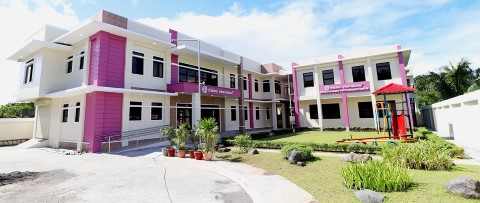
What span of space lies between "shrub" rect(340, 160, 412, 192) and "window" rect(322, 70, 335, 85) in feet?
62.2

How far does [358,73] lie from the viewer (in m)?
22.3

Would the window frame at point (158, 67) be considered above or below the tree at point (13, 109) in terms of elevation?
above

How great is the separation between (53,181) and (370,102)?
78.5 ft

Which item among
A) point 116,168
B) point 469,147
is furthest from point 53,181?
point 469,147

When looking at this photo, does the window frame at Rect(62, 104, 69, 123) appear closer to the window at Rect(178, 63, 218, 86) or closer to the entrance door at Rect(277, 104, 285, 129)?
the window at Rect(178, 63, 218, 86)

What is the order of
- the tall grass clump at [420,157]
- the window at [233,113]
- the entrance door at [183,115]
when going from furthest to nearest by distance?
1. the window at [233,113]
2. the entrance door at [183,115]
3. the tall grass clump at [420,157]

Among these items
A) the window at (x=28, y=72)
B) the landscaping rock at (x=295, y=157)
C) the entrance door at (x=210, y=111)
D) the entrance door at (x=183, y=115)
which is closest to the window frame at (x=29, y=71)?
the window at (x=28, y=72)

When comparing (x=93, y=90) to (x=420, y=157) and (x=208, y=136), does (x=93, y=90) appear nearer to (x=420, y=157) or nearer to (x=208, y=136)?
(x=208, y=136)

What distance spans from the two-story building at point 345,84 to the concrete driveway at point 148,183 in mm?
16797

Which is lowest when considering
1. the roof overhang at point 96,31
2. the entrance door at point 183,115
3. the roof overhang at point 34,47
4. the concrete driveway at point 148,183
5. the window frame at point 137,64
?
the concrete driveway at point 148,183

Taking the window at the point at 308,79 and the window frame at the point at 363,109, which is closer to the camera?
the window frame at the point at 363,109

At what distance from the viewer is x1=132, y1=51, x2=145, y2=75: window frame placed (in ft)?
51.3

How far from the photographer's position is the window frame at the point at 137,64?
51.3 feet

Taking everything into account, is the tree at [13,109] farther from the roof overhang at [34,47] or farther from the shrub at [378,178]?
the shrub at [378,178]
